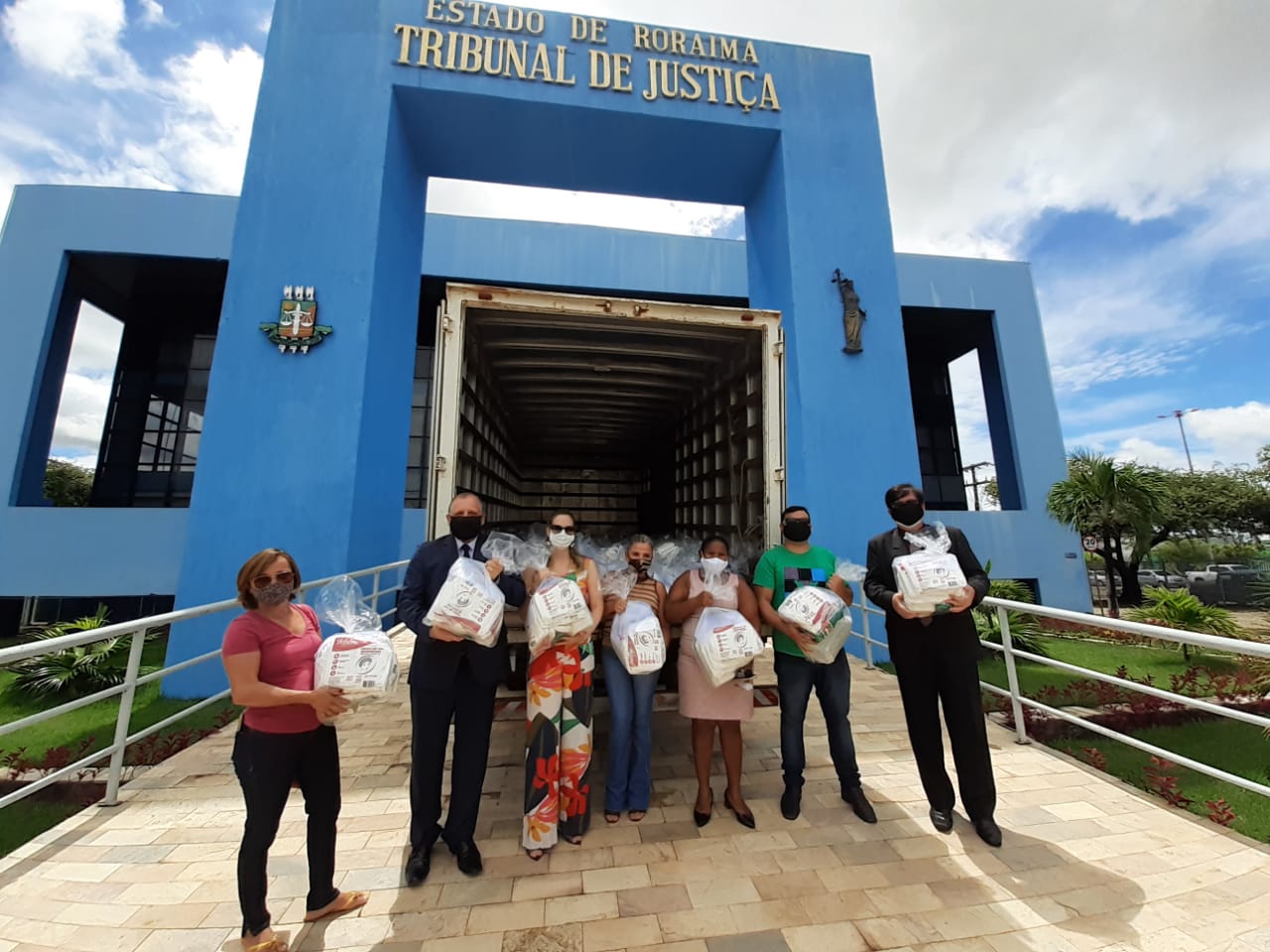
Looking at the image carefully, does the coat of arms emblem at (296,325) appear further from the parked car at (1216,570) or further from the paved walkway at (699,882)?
the parked car at (1216,570)

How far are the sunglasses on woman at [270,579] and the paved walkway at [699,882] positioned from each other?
1.56 m

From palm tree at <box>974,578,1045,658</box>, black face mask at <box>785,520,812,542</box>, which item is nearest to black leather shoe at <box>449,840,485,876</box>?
black face mask at <box>785,520,812,542</box>

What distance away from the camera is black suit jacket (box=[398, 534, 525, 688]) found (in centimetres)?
258

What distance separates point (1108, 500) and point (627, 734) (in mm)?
15659

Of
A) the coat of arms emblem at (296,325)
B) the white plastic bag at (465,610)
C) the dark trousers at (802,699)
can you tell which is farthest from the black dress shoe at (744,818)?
the coat of arms emblem at (296,325)

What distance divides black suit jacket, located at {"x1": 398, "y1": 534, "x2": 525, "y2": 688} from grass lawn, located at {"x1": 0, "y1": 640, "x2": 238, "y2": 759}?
447 centimetres

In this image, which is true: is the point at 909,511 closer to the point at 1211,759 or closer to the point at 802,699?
the point at 802,699

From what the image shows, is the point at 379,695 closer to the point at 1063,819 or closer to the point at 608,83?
the point at 1063,819

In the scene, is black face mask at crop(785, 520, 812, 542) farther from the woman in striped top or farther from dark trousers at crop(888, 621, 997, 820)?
the woman in striped top

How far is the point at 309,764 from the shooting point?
2.22m

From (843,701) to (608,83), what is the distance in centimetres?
894

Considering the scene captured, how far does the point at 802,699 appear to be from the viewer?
125 inches

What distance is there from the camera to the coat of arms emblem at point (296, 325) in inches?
260

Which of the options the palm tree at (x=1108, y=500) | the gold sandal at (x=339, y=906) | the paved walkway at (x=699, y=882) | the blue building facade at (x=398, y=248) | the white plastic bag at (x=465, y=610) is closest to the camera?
the paved walkway at (x=699, y=882)
